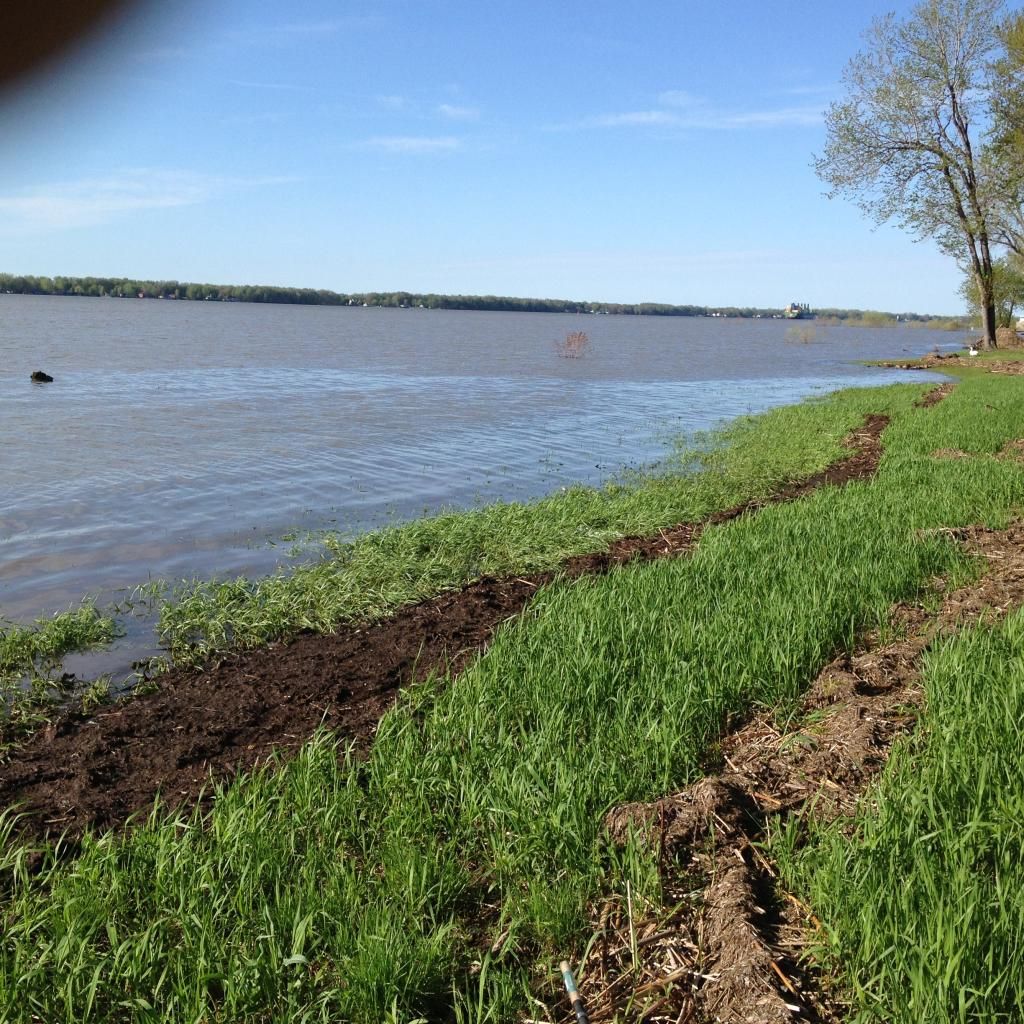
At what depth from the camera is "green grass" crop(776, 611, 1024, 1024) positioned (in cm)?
292

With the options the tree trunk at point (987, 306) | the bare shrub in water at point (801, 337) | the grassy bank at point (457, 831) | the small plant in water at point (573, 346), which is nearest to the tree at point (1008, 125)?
the tree trunk at point (987, 306)

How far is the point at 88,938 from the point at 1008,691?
15.8ft

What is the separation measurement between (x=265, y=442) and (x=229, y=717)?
15.0 metres

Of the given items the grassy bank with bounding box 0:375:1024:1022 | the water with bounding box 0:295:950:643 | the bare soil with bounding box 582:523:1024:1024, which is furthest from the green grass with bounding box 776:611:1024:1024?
the water with bounding box 0:295:950:643

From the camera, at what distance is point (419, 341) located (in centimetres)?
7050

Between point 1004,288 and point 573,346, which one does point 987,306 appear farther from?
point 573,346

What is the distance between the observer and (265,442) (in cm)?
2067

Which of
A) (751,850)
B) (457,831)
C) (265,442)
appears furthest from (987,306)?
(457,831)

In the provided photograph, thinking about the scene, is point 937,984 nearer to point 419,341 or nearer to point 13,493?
point 13,493

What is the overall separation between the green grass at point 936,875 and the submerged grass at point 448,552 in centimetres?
581

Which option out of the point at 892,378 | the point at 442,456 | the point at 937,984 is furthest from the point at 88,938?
the point at 892,378

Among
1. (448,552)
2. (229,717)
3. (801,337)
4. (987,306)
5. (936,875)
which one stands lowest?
(229,717)

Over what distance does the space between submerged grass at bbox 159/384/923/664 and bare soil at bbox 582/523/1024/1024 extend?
16.2ft

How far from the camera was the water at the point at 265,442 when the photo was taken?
40.0 feet
